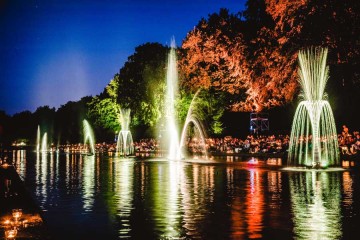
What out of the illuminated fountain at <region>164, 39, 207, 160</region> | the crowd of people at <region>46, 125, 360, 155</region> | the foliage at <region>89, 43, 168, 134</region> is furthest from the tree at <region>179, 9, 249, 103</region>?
the foliage at <region>89, 43, 168, 134</region>

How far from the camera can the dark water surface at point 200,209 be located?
959cm

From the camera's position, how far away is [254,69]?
3491 cm

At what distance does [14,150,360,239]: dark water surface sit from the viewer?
959 cm

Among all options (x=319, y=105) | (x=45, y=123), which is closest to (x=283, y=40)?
(x=319, y=105)

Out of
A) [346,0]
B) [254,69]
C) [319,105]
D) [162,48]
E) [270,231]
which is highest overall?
[162,48]

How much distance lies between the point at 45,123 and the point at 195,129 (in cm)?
9340

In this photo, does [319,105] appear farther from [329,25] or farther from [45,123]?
[45,123]

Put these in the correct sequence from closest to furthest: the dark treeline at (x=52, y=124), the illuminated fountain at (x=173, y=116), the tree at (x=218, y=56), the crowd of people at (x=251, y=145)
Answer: the tree at (x=218, y=56), the crowd of people at (x=251, y=145), the illuminated fountain at (x=173, y=116), the dark treeline at (x=52, y=124)

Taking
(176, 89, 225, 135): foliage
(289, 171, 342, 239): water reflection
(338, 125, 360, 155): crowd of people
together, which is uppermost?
(176, 89, 225, 135): foliage

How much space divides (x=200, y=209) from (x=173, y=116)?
42.9 m

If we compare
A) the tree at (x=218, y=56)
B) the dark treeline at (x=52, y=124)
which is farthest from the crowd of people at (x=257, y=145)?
the dark treeline at (x=52, y=124)

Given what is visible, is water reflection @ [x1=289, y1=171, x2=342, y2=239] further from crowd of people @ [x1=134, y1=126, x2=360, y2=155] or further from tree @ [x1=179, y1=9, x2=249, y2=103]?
crowd of people @ [x1=134, y1=126, x2=360, y2=155]

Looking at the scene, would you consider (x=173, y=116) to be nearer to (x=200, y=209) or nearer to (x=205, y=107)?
(x=205, y=107)

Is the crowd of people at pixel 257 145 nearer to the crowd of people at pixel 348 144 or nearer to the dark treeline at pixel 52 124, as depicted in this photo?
the crowd of people at pixel 348 144
